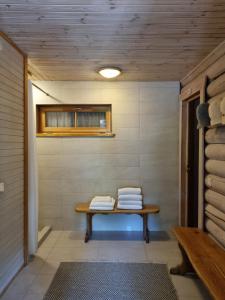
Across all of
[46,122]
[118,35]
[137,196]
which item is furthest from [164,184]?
[118,35]

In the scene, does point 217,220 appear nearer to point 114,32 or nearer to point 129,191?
point 129,191

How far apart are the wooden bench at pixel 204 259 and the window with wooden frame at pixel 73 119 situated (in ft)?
6.58

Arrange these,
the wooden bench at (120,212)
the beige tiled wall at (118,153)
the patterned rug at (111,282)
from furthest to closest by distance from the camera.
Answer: the beige tiled wall at (118,153) → the wooden bench at (120,212) → the patterned rug at (111,282)

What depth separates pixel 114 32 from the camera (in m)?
2.24

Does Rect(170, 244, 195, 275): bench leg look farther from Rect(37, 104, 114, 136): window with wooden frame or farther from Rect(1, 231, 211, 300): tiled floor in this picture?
Rect(37, 104, 114, 136): window with wooden frame

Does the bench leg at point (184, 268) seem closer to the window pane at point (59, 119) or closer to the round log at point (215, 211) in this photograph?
the round log at point (215, 211)

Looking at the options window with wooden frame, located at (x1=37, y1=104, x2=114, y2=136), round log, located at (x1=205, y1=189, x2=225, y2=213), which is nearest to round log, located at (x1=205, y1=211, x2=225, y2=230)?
round log, located at (x1=205, y1=189, x2=225, y2=213)

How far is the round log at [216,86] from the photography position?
2373mm

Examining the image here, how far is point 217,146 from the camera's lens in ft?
8.14

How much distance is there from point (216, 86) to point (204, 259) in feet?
5.26

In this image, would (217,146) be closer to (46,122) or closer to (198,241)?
(198,241)

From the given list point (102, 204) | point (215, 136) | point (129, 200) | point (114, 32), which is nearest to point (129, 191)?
point (129, 200)

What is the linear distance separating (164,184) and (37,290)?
7.48ft

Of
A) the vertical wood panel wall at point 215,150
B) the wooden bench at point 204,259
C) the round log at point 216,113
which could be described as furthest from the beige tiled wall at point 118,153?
the round log at point 216,113
